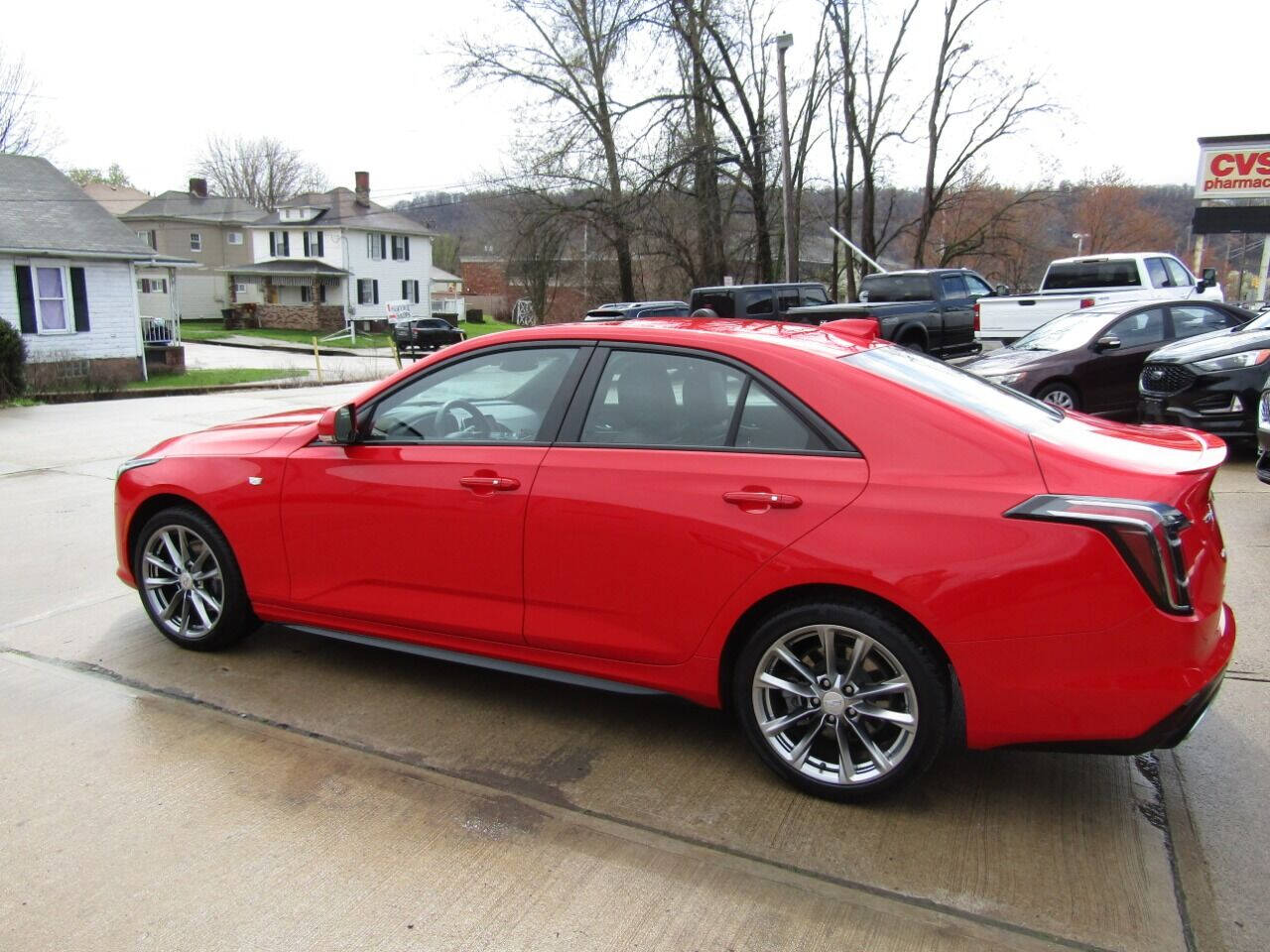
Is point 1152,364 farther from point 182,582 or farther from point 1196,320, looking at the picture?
point 182,582

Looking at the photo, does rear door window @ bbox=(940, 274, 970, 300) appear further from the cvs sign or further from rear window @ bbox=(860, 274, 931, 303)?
the cvs sign

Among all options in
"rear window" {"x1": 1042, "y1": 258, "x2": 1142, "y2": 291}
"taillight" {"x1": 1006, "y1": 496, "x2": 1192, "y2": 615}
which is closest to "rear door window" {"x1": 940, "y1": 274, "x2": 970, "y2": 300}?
"rear window" {"x1": 1042, "y1": 258, "x2": 1142, "y2": 291}

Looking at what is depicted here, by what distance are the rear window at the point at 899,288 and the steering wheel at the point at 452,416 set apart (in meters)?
15.3

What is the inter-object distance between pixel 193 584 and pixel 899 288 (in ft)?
52.4

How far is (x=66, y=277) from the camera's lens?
2456 cm

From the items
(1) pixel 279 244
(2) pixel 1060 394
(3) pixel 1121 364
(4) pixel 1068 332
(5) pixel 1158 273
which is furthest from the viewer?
(1) pixel 279 244

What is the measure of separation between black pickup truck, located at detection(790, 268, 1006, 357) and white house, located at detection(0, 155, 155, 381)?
58.8 ft

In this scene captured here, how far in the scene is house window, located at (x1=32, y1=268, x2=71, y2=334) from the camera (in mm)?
24062

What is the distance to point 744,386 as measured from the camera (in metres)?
3.39

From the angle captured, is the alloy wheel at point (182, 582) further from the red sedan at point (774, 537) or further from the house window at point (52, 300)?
the house window at point (52, 300)

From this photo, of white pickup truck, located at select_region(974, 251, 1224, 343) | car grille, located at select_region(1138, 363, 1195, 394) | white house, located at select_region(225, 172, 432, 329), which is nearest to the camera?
car grille, located at select_region(1138, 363, 1195, 394)

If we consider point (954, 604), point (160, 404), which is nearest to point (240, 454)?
point (954, 604)

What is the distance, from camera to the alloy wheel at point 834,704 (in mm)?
3088

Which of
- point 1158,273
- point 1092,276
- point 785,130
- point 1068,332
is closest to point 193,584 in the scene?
point 1068,332
